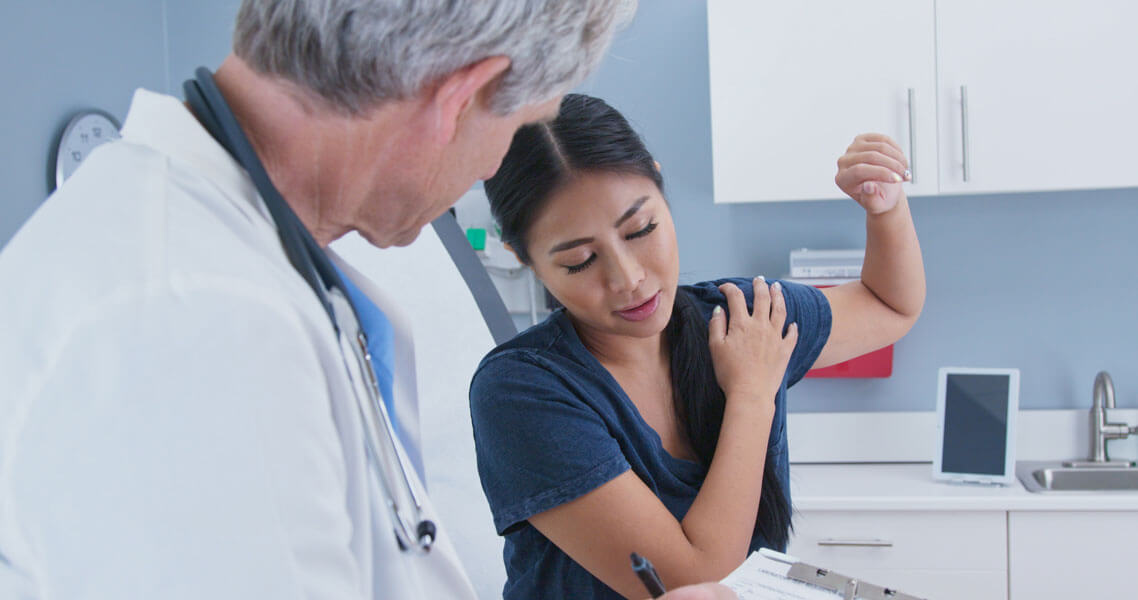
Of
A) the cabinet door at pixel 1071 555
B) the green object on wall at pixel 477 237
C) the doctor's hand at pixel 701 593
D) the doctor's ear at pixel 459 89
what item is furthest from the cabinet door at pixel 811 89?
the doctor's ear at pixel 459 89

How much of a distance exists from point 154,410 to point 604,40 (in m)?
0.41

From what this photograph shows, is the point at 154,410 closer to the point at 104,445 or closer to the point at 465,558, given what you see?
the point at 104,445

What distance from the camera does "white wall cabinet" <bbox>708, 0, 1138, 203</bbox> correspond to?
84.0 inches

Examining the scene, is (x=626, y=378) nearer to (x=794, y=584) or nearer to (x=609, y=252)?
(x=609, y=252)

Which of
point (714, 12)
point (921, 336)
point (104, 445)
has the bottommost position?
point (921, 336)

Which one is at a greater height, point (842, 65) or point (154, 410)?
point (842, 65)

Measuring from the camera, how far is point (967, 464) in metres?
2.32

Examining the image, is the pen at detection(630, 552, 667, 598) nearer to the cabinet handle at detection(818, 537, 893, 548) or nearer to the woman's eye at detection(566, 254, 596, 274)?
the woman's eye at detection(566, 254, 596, 274)

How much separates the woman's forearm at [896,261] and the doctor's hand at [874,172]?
0.09 ft

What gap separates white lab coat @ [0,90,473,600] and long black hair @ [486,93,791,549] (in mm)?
575

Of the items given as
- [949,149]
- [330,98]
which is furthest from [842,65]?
[330,98]

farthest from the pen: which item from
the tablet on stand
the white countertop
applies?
the tablet on stand

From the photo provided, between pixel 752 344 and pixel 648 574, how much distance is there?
0.47 metres

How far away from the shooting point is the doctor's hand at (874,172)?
3.73 ft
